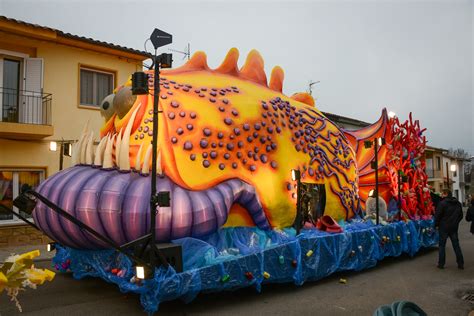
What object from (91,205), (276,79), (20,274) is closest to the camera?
(20,274)

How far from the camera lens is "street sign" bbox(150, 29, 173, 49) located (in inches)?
211

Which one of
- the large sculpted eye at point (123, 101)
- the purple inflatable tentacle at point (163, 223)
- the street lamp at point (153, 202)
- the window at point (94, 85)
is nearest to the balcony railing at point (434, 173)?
the window at point (94, 85)

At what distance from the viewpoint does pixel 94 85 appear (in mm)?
14000

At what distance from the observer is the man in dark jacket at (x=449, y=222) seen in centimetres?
841

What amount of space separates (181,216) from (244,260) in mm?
1050

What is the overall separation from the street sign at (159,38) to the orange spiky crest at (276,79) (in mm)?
3593

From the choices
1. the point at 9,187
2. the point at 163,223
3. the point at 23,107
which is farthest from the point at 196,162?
the point at 23,107

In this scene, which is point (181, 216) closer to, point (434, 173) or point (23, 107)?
point (23, 107)

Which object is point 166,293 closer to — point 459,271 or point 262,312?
point 262,312

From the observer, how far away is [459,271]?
8.33 metres

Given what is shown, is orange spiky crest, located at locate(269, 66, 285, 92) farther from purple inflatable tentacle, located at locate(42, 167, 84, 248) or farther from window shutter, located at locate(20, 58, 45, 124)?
window shutter, located at locate(20, 58, 45, 124)

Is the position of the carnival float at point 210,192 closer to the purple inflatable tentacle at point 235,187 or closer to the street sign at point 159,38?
the purple inflatable tentacle at point 235,187

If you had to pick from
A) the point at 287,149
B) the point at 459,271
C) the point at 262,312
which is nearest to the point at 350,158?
the point at 287,149

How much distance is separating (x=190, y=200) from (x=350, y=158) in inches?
177
